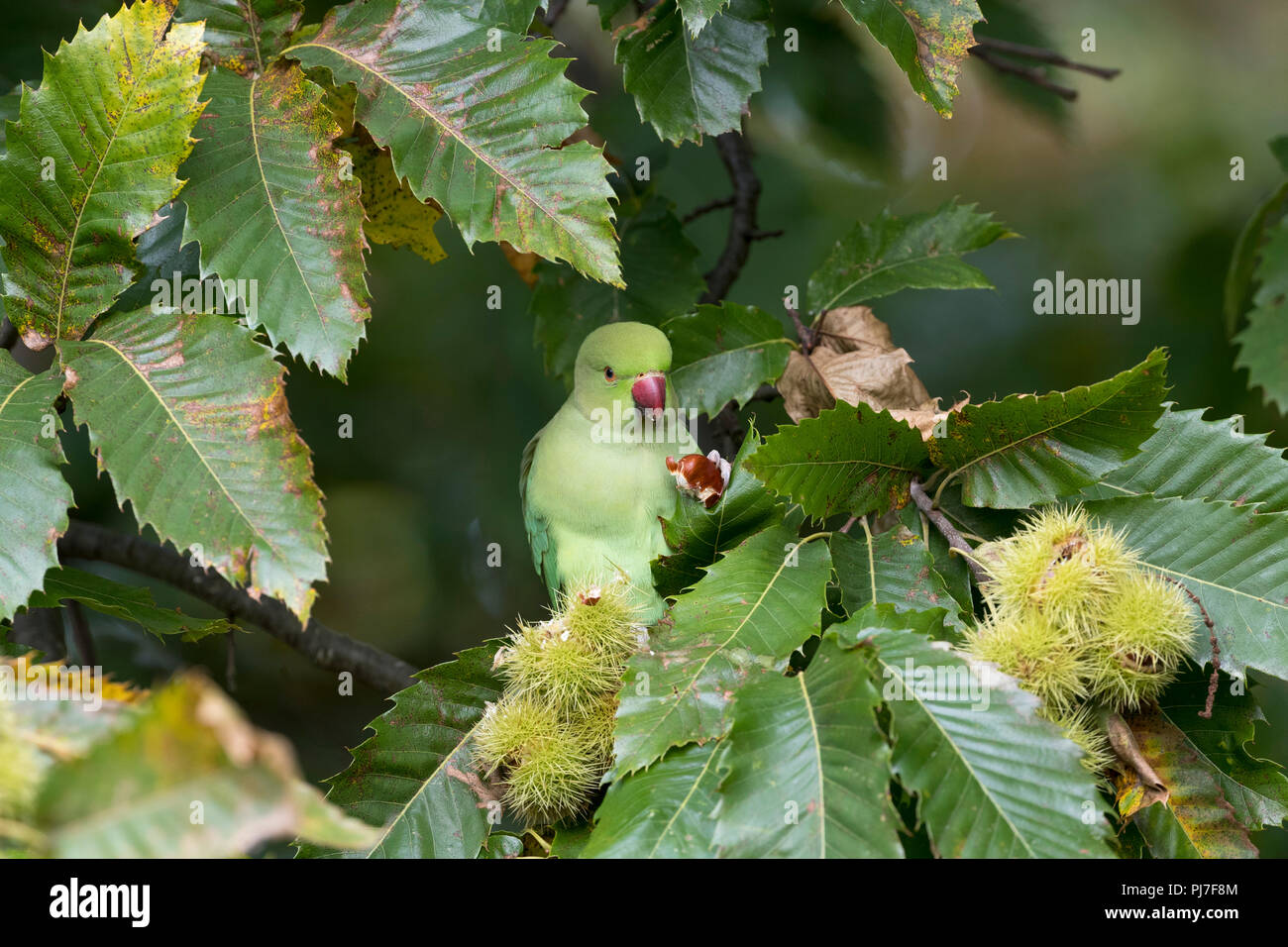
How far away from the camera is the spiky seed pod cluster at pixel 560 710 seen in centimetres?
164

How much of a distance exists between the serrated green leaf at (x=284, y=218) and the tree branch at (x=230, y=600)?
1.29m

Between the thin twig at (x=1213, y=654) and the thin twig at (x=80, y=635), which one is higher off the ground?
the thin twig at (x=1213, y=654)

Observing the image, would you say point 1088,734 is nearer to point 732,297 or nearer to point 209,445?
point 209,445

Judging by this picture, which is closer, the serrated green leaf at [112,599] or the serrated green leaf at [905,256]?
the serrated green leaf at [112,599]

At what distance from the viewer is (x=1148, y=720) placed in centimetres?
162

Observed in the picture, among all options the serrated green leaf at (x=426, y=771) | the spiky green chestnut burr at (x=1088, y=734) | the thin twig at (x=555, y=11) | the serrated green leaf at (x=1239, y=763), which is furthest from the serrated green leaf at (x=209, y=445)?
the thin twig at (x=555, y=11)

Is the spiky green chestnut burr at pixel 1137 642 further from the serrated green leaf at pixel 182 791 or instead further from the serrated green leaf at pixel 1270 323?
the serrated green leaf at pixel 1270 323

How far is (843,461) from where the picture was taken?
5.70 feet

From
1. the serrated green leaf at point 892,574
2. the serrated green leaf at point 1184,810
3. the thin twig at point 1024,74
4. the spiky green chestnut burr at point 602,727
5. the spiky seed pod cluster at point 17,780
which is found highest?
the thin twig at point 1024,74

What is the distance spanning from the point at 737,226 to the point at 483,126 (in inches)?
54.6

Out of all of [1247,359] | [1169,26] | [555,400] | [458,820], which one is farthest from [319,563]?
[1169,26]

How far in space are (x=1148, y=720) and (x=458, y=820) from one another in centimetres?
120

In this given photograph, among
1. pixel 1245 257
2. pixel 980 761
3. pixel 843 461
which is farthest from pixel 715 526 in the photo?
pixel 1245 257

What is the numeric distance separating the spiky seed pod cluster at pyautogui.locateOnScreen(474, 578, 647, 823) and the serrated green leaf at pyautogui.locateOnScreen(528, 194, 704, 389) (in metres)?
1.29
